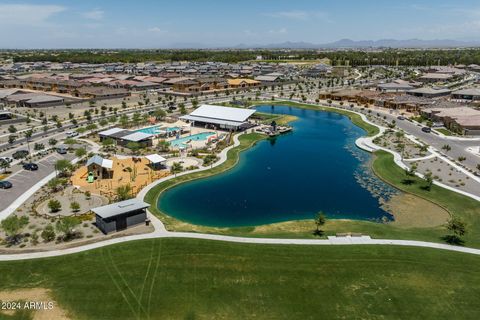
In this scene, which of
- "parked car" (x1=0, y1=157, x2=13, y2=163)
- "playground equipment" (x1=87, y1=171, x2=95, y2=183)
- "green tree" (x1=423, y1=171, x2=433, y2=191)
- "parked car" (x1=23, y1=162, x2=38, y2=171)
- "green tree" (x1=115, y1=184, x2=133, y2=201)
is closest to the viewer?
"green tree" (x1=115, y1=184, x2=133, y2=201)

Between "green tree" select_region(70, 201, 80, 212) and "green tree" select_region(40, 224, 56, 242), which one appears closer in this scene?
"green tree" select_region(40, 224, 56, 242)

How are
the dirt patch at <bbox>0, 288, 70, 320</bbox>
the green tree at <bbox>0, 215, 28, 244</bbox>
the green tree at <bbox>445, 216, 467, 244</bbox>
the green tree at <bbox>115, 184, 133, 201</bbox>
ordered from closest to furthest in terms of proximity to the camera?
the dirt patch at <bbox>0, 288, 70, 320</bbox> → the green tree at <bbox>0, 215, 28, 244</bbox> → the green tree at <bbox>445, 216, 467, 244</bbox> → the green tree at <bbox>115, 184, 133, 201</bbox>

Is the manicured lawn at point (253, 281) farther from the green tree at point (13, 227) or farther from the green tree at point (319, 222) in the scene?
the green tree at point (13, 227)

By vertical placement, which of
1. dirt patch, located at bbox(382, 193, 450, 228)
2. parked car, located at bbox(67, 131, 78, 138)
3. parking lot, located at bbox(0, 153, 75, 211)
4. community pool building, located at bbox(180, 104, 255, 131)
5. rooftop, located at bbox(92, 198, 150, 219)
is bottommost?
dirt patch, located at bbox(382, 193, 450, 228)

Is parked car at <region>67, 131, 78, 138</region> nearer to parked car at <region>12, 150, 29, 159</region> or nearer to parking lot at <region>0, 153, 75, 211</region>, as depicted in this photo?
parking lot at <region>0, 153, 75, 211</region>

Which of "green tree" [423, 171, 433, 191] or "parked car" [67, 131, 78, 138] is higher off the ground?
"parked car" [67, 131, 78, 138]

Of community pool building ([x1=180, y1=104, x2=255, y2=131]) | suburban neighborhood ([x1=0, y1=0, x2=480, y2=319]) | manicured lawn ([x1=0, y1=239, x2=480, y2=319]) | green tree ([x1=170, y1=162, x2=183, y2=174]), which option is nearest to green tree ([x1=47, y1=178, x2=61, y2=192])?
suburban neighborhood ([x1=0, y1=0, x2=480, y2=319])

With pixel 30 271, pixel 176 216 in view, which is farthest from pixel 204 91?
pixel 30 271

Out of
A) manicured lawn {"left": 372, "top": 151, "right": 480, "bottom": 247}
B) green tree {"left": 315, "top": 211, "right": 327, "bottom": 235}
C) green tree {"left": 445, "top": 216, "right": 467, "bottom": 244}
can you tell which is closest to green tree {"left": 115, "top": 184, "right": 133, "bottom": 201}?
green tree {"left": 315, "top": 211, "right": 327, "bottom": 235}
